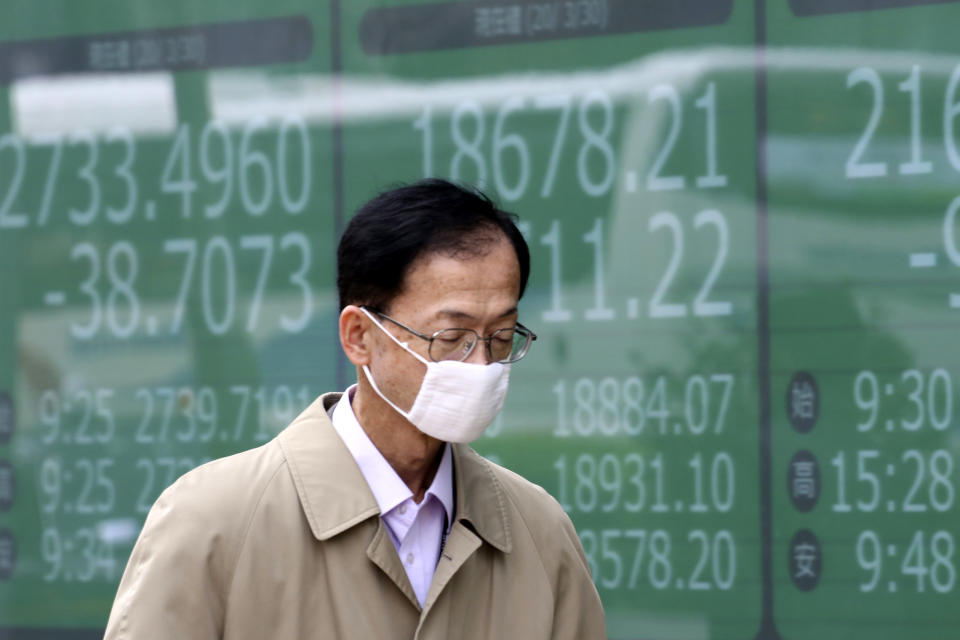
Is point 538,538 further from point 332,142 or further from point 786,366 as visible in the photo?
point 332,142

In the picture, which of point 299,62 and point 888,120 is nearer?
point 888,120

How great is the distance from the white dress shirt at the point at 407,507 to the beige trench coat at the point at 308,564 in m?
0.03

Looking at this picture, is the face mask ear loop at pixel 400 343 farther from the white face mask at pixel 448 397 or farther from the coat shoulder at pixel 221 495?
the coat shoulder at pixel 221 495

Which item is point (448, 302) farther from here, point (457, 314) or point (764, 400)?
point (764, 400)

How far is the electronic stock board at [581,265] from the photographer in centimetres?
344

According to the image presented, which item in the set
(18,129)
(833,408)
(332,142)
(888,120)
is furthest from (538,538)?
(18,129)

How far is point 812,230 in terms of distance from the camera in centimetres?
350

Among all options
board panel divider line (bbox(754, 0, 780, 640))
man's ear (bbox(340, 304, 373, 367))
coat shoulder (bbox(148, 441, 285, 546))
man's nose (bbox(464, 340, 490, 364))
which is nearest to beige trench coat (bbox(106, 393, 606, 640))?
coat shoulder (bbox(148, 441, 285, 546))

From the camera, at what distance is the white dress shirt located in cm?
220

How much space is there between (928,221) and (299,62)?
169 cm

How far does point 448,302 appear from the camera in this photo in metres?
2.14

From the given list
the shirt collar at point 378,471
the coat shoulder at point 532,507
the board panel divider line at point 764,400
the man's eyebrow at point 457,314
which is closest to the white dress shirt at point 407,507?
the shirt collar at point 378,471

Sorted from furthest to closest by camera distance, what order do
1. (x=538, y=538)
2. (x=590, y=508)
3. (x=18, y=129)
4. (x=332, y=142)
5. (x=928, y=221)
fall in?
(x=18, y=129) < (x=332, y=142) < (x=590, y=508) < (x=928, y=221) < (x=538, y=538)

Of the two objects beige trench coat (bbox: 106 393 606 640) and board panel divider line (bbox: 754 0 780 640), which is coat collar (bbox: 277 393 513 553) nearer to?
beige trench coat (bbox: 106 393 606 640)
